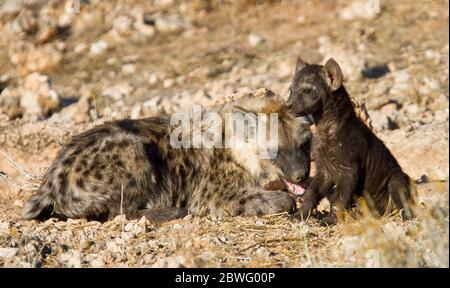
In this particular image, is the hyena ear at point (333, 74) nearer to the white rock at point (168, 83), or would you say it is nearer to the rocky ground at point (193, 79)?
the rocky ground at point (193, 79)

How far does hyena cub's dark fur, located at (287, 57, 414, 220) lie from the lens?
6094mm

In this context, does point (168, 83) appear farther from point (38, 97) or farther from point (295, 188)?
point (295, 188)

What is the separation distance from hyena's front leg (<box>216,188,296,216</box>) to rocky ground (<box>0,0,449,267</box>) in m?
0.29

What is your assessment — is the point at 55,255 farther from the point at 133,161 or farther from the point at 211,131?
the point at 211,131

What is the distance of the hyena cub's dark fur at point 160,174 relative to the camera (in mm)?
6469

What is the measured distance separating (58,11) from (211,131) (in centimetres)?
674

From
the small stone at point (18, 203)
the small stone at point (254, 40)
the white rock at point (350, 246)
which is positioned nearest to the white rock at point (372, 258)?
the white rock at point (350, 246)

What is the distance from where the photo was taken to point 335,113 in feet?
20.3

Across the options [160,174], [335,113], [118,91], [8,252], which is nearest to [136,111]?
[118,91]

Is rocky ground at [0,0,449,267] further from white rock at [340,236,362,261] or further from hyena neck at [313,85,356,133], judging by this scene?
hyena neck at [313,85,356,133]

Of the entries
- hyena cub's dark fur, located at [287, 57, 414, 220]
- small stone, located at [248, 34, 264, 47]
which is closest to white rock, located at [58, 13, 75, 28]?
small stone, located at [248, 34, 264, 47]

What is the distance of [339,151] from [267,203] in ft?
2.68
